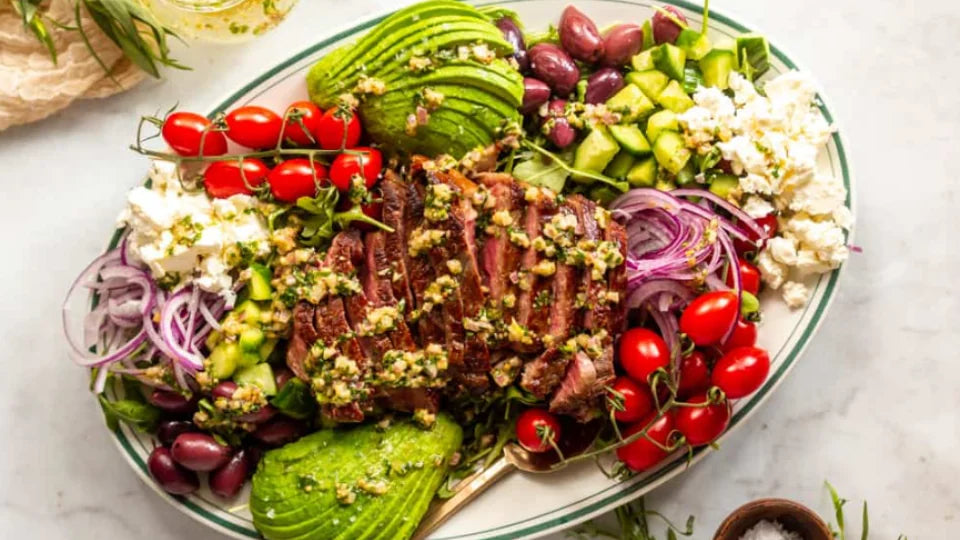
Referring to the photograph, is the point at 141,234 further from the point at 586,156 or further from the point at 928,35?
the point at 928,35

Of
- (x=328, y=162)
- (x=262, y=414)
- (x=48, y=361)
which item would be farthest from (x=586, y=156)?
(x=48, y=361)

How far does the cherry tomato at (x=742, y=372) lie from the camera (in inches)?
131

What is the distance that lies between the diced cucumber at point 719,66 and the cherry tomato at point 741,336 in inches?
34.9

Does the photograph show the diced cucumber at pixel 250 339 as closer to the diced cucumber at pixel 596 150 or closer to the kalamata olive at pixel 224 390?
the kalamata olive at pixel 224 390

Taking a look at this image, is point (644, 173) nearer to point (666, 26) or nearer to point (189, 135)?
point (666, 26)

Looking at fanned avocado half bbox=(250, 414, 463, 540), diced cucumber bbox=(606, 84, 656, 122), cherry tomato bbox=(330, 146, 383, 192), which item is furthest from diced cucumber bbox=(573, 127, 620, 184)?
fanned avocado half bbox=(250, 414, 463, 540)

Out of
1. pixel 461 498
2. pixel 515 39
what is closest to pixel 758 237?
pixel 515 39

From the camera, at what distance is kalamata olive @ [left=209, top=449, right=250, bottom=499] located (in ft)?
11.6

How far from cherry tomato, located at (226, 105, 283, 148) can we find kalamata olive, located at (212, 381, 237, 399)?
0.88 metres

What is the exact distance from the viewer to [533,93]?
11.6 feet

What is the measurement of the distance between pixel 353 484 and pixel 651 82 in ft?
6.03

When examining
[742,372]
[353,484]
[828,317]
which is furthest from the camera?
[828,317]

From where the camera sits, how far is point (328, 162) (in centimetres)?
359

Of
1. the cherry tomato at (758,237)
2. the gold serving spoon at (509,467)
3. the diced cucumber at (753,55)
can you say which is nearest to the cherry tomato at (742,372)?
the cherry tomato at (758,237)
